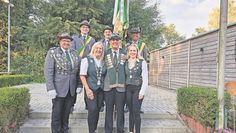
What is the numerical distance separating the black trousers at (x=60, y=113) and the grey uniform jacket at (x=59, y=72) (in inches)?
4.7

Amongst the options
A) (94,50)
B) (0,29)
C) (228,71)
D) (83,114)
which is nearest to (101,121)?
(83,114)

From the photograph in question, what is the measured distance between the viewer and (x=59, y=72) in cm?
515

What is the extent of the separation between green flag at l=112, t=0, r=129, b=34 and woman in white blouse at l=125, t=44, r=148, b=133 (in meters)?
1.55

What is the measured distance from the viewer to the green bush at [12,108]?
4.87 m

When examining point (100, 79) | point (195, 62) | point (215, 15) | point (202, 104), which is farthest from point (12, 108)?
point (215, 15)

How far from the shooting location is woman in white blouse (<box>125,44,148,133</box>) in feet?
16.6

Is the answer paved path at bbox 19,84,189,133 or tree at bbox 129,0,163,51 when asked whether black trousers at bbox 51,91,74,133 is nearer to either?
paved path at bbox 19,84,189,133

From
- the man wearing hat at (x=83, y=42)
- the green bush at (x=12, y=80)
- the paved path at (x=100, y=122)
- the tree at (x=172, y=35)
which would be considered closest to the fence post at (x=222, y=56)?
the paved path at (x=100, y=122)

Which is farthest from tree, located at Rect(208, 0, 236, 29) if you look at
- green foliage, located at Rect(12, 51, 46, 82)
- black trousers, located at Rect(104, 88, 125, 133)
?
black trousers, located at Rect(104, 88, 125, 133)

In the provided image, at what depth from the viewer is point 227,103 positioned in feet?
16.3

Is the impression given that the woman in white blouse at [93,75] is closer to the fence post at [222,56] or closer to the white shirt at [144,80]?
the white shirt at [144,80]

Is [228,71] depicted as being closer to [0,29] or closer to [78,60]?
[78,60]

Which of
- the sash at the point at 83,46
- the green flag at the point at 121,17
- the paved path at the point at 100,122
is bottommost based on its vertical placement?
the paved path at the point at 100,122

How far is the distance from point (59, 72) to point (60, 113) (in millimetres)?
652
